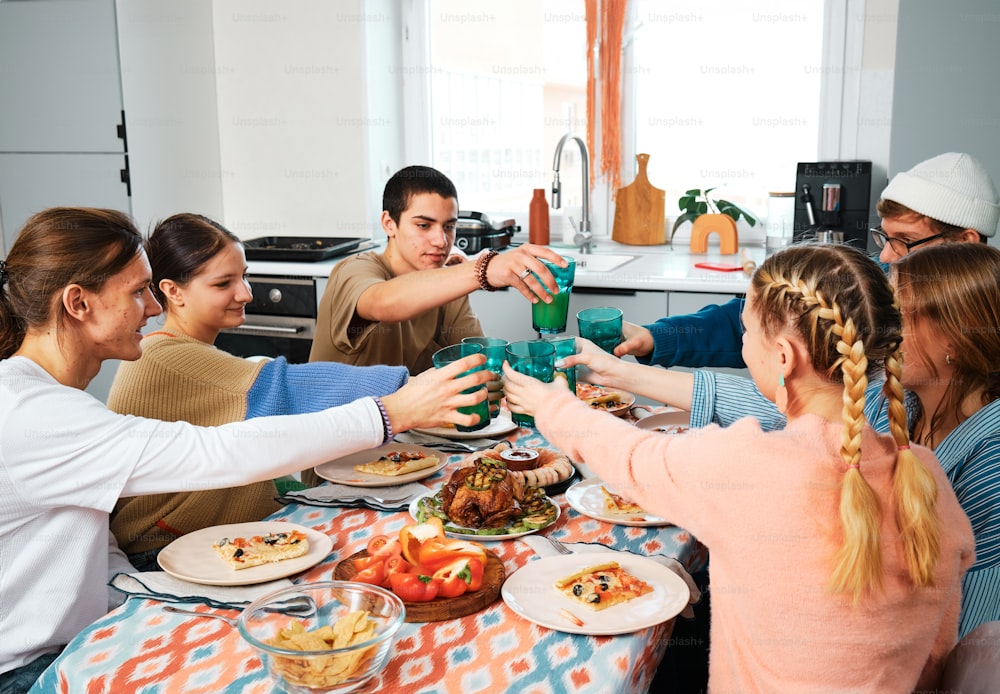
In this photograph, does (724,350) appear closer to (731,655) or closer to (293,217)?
(731,655)

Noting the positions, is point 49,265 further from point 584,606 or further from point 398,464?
point 584,606

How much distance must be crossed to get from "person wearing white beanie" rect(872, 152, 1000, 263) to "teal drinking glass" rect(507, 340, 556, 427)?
1.06m

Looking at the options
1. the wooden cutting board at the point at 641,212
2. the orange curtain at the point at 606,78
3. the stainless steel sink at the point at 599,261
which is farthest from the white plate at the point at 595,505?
the orange curtain at the point at 606,78

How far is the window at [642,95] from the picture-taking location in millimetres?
3814

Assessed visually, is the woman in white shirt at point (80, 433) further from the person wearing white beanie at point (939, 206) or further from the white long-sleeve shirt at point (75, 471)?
the person wearing white beanie at point (939, 206)

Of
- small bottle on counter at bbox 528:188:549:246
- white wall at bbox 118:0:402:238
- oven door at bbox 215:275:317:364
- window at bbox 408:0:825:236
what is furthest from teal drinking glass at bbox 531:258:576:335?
white wall at bbox 118:0:402:238

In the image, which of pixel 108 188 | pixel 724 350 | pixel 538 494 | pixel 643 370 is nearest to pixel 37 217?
pixel 538 494

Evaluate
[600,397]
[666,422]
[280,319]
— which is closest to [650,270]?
[600,397]

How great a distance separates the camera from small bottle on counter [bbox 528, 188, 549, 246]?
4.05m

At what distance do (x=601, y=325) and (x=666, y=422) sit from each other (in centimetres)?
45

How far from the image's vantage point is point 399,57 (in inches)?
171

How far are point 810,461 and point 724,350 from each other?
1474 millimetres

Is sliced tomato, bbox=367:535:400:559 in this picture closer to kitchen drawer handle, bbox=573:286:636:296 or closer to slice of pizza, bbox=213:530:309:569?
slice of pizza, bbox=213:530:309:569

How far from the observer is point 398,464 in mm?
1867
